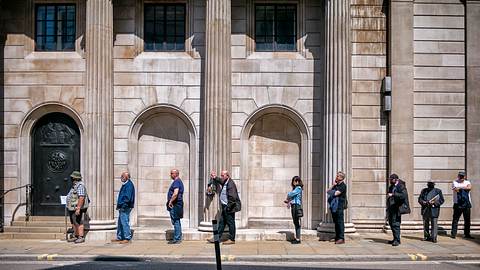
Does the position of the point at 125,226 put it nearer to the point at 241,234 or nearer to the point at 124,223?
the point at 124,223

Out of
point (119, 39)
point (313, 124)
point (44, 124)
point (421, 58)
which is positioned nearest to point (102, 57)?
point (119, 39)

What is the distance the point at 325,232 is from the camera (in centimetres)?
1844

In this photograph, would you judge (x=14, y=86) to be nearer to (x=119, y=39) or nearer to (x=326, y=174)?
(x=119, y=39)

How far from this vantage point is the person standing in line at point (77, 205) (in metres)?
17.9

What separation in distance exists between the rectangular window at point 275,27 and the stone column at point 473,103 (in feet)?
16.7

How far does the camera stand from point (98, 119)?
18594mm

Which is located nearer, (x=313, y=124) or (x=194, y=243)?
(x=194, y=243)

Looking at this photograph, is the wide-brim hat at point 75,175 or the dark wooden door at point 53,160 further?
the dark wooden door at point 53,160

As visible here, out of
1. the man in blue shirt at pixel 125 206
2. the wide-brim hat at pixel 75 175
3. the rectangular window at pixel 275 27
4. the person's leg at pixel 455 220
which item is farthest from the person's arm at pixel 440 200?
the wide-brim hat at pixel 75 175

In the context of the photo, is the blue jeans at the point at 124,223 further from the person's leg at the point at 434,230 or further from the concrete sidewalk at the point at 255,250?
the person's leg at the point at 434,230

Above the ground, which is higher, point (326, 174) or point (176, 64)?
point (176, 64)

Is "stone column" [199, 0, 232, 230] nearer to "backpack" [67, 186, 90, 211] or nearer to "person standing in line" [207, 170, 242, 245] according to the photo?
"person standing in line" [207, 170, 242, 245]

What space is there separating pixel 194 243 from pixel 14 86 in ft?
24.0

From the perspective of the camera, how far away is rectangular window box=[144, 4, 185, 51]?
65.3ft
